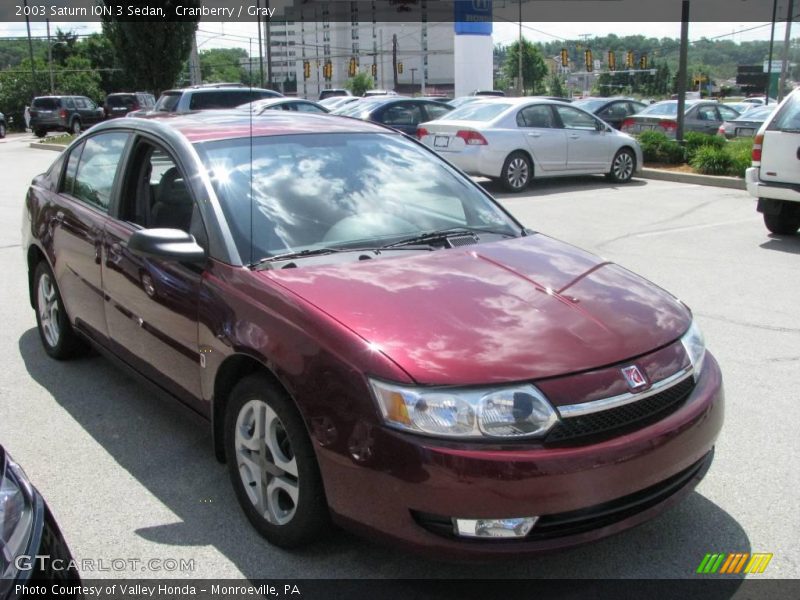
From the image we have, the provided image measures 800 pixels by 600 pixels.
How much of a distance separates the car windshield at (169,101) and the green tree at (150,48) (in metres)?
7.46

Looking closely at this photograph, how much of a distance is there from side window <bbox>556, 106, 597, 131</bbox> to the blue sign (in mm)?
43799

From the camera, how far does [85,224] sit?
14.8ft

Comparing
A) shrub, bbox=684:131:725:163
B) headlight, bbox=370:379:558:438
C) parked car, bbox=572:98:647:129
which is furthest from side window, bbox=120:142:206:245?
parked car, bbox=572:98:647:129

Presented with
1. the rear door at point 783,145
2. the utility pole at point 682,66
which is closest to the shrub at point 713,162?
the utility pole at point 682,66

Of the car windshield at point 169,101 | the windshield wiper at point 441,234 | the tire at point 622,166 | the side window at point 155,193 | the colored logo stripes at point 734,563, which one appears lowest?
the colored logo stripes at point 734,563

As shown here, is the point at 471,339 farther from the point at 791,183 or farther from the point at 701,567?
the point at 791,183

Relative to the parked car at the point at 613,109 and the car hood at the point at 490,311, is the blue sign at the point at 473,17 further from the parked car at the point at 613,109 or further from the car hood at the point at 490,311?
the car hood at the point at 490,311

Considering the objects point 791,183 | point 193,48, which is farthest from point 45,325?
point 193,48

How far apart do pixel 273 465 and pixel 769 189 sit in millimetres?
7622

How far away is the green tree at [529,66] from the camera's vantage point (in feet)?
356

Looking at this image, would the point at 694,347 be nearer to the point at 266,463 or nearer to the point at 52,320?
the point at 266,463

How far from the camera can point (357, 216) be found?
12.2 ft

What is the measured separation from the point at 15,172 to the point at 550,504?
1954cm

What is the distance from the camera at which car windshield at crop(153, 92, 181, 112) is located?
54.8ft
